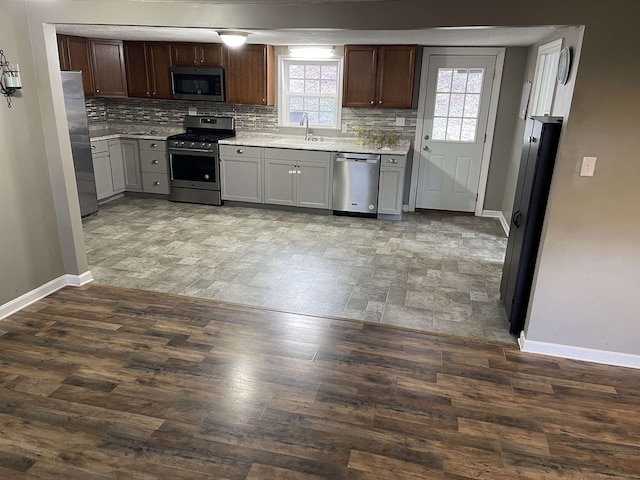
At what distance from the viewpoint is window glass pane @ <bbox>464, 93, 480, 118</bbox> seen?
18.5ft

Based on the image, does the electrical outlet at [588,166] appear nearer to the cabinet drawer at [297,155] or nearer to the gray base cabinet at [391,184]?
the gray base cabinet at [391,184]

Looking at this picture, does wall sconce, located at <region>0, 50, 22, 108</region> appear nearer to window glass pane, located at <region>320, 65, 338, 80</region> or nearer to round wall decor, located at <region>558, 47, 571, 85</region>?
round wall decor, located at <region>558, 47, 571, 85</region>

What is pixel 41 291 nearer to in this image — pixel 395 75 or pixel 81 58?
pixel 81 58

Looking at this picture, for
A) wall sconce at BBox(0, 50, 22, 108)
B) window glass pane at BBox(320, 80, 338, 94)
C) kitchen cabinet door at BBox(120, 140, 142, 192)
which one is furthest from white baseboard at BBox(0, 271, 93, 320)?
window glass pane at BBox(320, 80, 338, 94)

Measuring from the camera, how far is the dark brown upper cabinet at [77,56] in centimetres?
537

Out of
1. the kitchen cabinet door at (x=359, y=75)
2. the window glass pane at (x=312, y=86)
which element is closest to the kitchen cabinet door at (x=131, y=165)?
the window glass pane at (x=312, y=86)

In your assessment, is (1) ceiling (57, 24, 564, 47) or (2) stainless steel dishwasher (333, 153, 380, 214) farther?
(2) stainless steel dishwasher (333, 153, 380, 214)

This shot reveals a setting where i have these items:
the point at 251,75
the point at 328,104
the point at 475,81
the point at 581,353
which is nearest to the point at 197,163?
the point at 251,75

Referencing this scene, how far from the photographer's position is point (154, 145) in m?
6.25

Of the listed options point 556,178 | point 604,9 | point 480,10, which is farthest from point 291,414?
point 604,9

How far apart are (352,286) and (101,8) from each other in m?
2.80

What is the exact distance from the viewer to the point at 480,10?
2619 millimetres

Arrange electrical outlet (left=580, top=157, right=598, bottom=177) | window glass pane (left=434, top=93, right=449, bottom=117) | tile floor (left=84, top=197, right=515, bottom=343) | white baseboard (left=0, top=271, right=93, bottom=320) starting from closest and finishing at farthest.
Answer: electrical outlet (left=580, top=157, right=598, bottom=177) → white baseboard (left=0, top=271, right=93, bottom=320) → tile floor (left=84, top=197, right=515, bottom=343) → window glass pane (left=434, top=93, right=449, bottom=117)

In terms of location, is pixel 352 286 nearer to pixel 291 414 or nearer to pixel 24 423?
pixel 291 414
